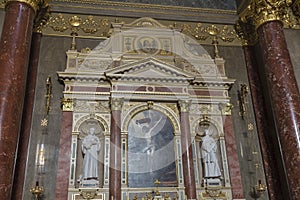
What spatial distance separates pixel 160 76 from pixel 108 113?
166 centimetres

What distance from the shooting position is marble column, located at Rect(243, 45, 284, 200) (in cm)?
888

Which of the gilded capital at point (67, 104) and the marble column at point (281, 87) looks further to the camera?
the gilded capital at point (67, 104)

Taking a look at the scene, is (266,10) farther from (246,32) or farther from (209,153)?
(209,153)

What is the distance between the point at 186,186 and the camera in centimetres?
848

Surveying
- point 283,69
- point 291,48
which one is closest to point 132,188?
point 283,69

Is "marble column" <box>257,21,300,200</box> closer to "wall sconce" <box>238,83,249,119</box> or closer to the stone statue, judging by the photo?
"wall sconce" <box>238,83,249,119</box>

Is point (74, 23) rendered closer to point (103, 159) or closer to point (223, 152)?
point (103, 159)

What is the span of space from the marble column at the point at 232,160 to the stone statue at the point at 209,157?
0.39m

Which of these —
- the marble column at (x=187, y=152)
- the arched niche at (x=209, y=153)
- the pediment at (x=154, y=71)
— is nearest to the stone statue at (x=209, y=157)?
the arched niche at (x=209, y=153)

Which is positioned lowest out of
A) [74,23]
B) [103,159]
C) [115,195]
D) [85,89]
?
[115,195]

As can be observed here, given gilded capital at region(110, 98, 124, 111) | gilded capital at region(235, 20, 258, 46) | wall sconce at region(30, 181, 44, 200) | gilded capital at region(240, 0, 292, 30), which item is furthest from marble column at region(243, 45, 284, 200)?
wall sconce at region(30, 181, 44, 200)

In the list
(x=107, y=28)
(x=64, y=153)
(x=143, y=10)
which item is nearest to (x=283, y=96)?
(x=143, y=10)

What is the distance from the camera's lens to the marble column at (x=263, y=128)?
888cm

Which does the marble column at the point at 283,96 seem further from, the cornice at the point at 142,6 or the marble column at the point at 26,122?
the marble column at the point at 26,122
